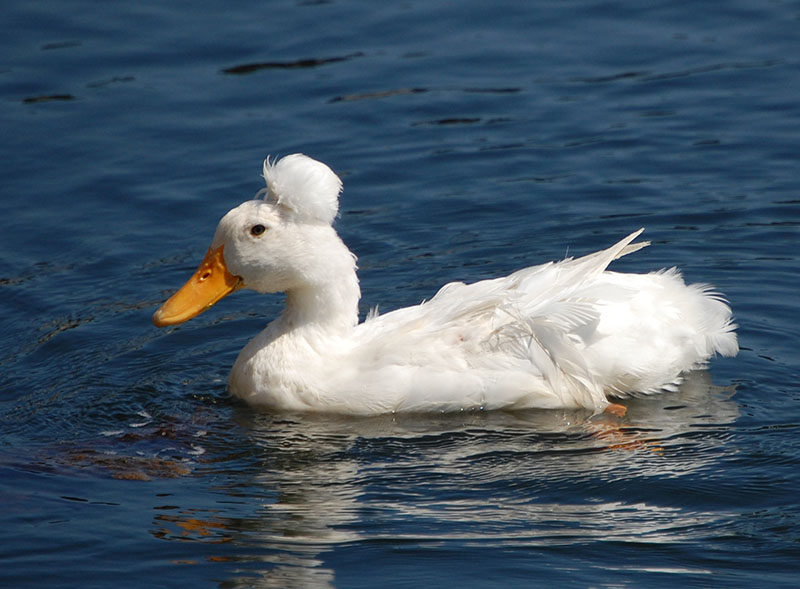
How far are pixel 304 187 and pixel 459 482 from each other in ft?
6.06

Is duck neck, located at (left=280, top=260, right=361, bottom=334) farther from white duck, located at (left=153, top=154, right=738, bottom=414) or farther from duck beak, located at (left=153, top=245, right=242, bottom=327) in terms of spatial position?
duck beak, located at (left=153, top=245, right=242, bottom=327)

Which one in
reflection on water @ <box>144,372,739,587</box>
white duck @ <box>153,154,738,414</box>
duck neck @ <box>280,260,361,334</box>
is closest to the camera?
reflection on water @ <box>144,372,739,587</box>

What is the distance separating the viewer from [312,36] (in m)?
13.2

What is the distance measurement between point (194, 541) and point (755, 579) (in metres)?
2.43

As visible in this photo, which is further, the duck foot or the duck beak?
the duck beak

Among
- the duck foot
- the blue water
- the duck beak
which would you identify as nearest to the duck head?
the duck beak

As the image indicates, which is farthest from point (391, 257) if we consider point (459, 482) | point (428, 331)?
point (459, 482)

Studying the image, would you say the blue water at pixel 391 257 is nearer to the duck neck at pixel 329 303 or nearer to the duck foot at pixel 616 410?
the duck foot at pixel 616 410

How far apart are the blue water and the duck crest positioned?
1166mm

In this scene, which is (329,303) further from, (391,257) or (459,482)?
(391,257)

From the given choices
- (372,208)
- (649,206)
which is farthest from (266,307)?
(649,206)

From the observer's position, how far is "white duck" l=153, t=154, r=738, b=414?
7.18m

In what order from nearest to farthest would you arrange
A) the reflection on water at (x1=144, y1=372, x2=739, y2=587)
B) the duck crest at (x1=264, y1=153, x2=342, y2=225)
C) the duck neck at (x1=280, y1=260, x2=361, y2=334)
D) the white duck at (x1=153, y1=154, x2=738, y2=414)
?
the reflection on water at (x1=144, y1=372, x2=739, y2=587)
the duck crest at (x1=264, y1=153, x2=342, y2=225)
the white duck at (x1=153, y1=154, x2=738, y2=414)
the duck neck at (x1=280, y1=260, x2=361, y2=334)

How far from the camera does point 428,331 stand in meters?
7.27
